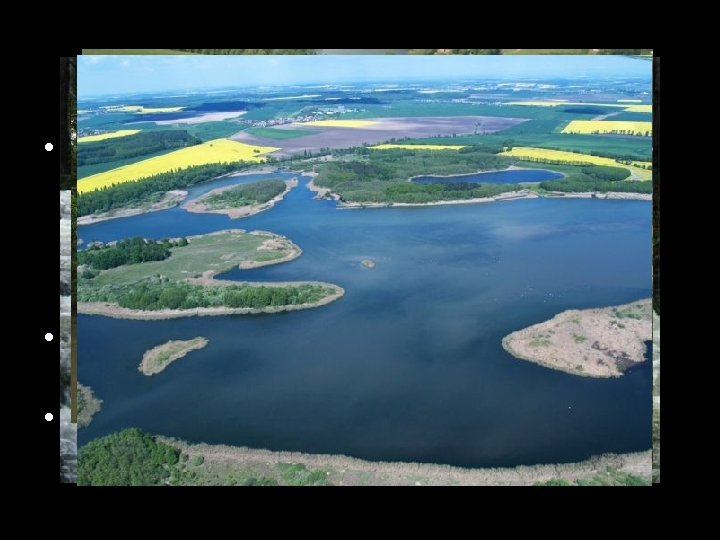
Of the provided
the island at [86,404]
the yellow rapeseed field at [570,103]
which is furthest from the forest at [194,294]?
the yellow rapeseed field at [570,103]

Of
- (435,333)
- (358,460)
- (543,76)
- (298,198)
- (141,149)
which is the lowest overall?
(358,460)

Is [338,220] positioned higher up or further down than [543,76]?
further down

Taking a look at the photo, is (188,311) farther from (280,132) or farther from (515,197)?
(515,197)

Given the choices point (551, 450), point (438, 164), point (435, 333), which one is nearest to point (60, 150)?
point (435, 333)

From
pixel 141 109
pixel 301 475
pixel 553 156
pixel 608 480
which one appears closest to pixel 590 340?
pixel 608 480

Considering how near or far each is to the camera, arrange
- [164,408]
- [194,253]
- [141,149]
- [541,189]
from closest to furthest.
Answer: [164,408], [141,149], [194,253], [541,189]

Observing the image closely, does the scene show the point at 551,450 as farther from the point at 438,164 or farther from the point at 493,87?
the point at 438,164
